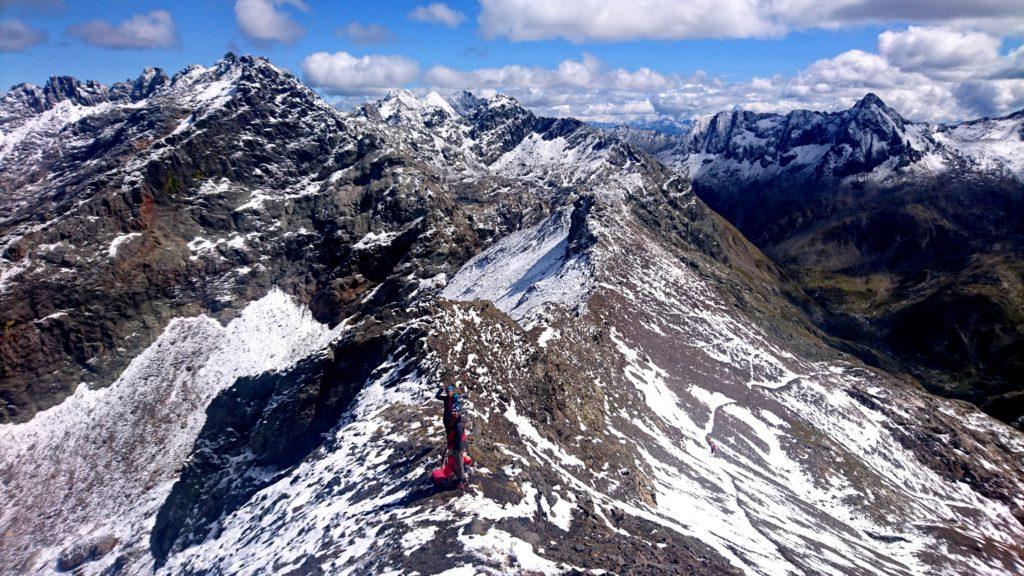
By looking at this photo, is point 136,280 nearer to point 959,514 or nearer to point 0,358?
point 0,358

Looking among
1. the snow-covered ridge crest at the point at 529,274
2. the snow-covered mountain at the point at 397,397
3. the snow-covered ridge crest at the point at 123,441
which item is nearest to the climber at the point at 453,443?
the snow-covered mountain at the point at 397,397

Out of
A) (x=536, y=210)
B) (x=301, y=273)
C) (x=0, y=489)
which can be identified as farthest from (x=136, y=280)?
(x=536, y=210)

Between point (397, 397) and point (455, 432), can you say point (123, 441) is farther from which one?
point (455, 432)

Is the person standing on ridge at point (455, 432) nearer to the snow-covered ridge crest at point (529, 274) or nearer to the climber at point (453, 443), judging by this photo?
the climber at point (453, 443)

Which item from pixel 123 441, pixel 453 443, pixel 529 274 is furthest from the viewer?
pixel 529 274

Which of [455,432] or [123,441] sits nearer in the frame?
[455,432]

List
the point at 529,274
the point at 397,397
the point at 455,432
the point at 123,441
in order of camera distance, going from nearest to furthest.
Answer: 1. the point at 455,432
2. the point at 397,397
3. the point at 123,441
4. the point at 529,274

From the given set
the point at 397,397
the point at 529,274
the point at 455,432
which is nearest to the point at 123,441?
the point at 397,397
